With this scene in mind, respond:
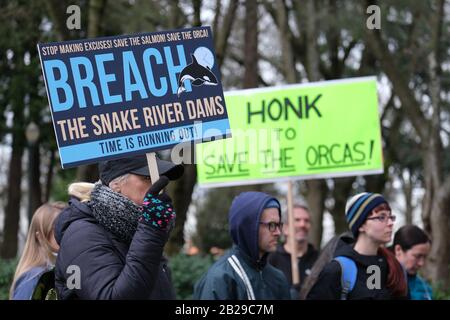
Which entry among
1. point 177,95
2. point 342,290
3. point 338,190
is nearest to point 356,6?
point 338,190

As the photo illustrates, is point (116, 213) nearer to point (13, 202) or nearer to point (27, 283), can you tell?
point (27, 283)

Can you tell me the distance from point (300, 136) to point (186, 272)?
86.5 inches

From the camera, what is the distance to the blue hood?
525 cm

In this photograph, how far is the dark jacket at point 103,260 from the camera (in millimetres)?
3635

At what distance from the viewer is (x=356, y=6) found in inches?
680

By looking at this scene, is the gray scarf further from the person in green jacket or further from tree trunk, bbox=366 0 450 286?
tree trunk, bbox=366 0 450 286

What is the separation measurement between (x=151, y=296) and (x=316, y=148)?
4.39 meters

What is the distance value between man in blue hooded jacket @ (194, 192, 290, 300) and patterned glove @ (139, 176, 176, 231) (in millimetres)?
1349

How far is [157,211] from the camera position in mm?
3723

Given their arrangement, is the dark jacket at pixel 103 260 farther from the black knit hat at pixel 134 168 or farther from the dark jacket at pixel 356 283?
the dark jacket at pixel 356 283

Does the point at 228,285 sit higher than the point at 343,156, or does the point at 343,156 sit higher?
the point at 343,156

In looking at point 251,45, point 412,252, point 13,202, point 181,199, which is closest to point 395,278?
point 412,252

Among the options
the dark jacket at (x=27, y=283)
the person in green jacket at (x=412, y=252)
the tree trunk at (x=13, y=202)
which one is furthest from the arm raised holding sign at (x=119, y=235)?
the tree trunk at (x=13, y=202)

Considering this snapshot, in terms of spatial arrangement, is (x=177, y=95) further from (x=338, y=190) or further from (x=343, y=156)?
(x=338, y=190)
